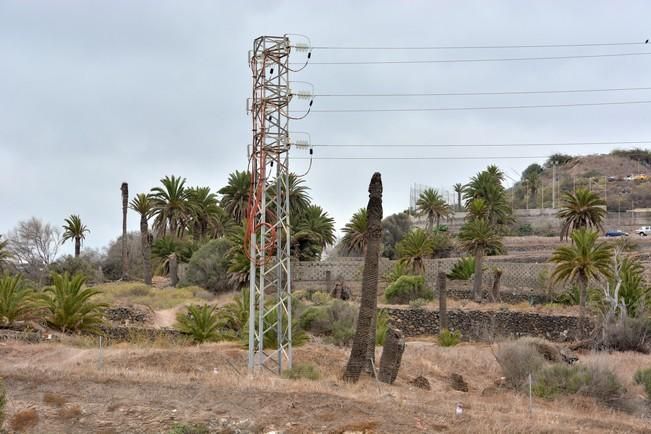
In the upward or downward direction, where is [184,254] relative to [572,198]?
downward

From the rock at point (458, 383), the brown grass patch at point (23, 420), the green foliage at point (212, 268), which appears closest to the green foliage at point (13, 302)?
the brown grass patch at point (23, 420)

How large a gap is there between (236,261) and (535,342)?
25.3 metres

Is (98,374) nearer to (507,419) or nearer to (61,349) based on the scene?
(61,349)

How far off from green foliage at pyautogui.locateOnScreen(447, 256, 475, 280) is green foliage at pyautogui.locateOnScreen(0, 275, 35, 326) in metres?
34.1

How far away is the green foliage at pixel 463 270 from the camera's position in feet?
178

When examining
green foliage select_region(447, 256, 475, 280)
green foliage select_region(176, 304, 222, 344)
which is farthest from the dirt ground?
green foliage select_region(447, 256, 475, 280)

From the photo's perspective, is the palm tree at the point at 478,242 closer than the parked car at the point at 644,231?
Yes

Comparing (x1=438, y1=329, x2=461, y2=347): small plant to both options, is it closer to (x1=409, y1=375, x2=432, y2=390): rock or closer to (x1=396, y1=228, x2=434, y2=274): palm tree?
(x1=409, y1=375, x2=432, y2=390): rock

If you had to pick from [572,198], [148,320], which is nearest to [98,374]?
[148,320]

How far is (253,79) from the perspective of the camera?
68.6 ft

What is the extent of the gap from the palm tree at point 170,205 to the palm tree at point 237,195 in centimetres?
428

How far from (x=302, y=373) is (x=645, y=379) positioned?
1025 centimetres

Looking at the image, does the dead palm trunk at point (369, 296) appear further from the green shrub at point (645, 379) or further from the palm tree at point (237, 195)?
the palm tree at point (237, 195)

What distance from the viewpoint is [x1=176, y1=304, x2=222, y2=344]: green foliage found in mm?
28141
